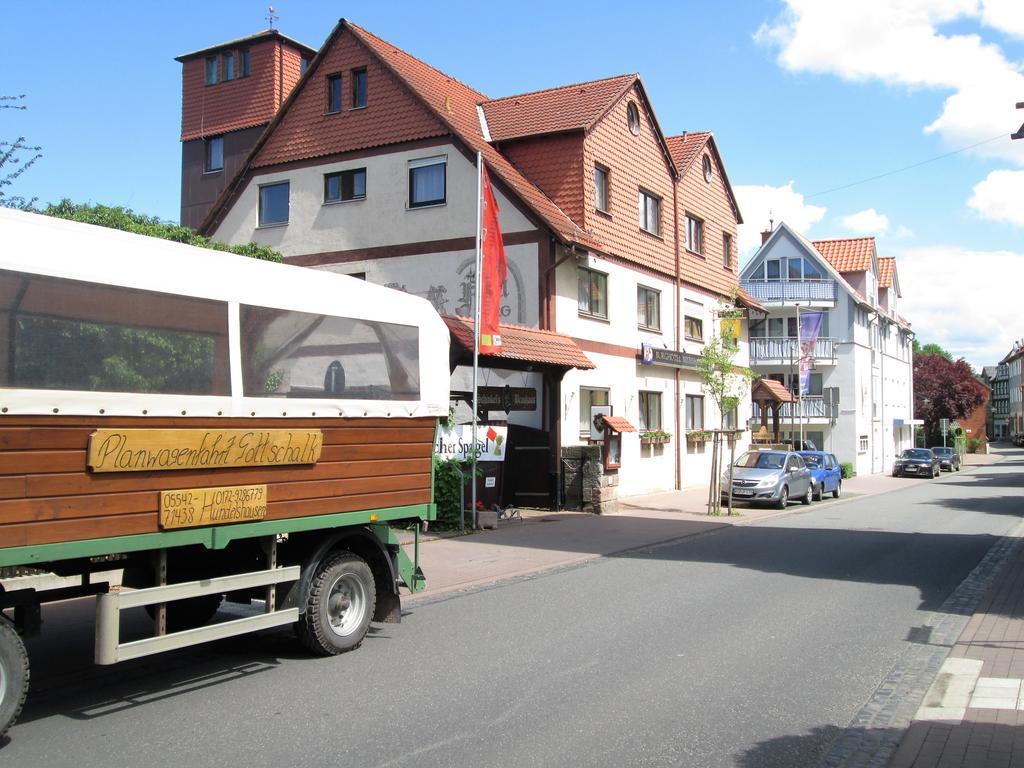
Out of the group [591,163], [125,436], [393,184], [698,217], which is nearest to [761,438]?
[698,217]

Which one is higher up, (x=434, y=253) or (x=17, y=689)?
(x=434, y=253)

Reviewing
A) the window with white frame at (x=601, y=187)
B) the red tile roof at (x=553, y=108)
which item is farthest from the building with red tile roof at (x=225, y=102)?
the window with white frame at (x=601, y=187)

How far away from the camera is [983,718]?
603 centimetres

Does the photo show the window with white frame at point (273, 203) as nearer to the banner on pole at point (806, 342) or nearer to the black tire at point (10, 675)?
the black tire at point (10, 675)

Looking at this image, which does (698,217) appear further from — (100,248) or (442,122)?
(100,248)

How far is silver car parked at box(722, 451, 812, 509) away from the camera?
997 inches

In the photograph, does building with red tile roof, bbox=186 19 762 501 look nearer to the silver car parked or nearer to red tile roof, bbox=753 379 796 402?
the silver car parked

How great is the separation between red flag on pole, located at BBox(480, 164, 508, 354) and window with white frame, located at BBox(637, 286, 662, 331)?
858cm

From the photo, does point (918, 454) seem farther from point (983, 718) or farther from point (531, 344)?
point (983, 718)

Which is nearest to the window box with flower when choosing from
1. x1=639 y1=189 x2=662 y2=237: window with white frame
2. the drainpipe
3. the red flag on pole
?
the drainpipe

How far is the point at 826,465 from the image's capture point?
101 feet

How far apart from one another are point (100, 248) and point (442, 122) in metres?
17.8

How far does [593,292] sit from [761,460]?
7.38m

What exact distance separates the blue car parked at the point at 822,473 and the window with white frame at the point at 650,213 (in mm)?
8012
